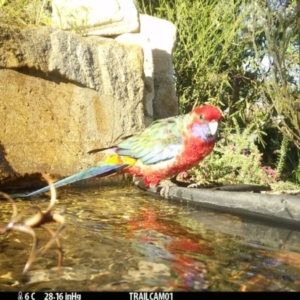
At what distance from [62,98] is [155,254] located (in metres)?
2.29

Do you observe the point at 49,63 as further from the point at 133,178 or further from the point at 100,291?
the point at 100,291

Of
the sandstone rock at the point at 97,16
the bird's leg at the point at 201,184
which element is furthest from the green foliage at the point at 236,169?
the sandstone rock at the point at 97,16

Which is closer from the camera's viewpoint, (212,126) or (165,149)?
(212,126)

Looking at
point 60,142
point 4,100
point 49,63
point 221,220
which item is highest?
point 49,63

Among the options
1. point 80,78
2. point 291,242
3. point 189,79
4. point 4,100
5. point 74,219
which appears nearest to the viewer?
point 291,242

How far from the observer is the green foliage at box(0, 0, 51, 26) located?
3.79m

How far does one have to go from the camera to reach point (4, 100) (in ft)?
11.0

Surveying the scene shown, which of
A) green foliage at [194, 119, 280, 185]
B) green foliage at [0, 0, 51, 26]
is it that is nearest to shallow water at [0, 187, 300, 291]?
green foliage at [194, 119, 280, 185]

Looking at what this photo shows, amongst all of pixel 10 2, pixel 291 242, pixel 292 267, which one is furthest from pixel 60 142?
pixel 292 267

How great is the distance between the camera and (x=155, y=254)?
1585mm

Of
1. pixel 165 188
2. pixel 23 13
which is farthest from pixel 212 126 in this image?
pixel 23 13

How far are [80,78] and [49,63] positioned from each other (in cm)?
28

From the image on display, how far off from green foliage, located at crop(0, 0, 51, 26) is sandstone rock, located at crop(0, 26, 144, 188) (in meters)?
0.38

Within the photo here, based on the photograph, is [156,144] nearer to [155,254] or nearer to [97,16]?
[155,254]
